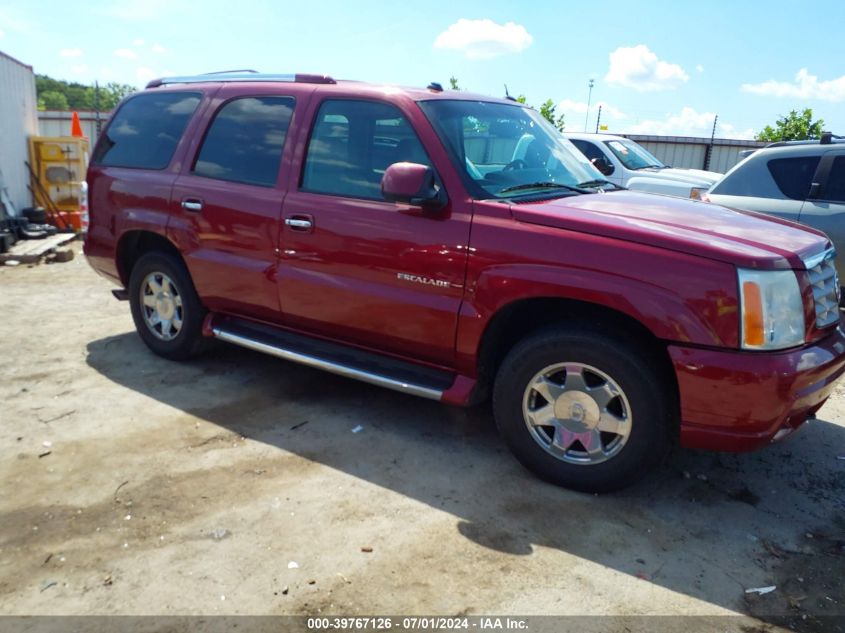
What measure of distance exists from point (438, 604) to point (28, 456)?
2.50m

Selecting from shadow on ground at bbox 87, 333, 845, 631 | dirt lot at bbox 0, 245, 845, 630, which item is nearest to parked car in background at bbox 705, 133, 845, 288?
dirt lot at bbox 0, 245, 845, 630

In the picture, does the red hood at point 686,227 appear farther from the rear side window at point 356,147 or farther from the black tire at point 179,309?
the black tire at point 179,309

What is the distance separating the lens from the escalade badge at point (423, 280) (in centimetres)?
363

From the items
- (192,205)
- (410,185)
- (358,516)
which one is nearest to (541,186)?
(410,185)

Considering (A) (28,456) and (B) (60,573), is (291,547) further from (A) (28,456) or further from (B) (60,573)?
(A) (28,456)

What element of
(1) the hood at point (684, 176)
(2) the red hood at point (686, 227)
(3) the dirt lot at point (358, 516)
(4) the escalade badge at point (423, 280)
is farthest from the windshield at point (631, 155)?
(4) the escalade badge at point (423, 280)

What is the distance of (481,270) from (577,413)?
0.86 metres

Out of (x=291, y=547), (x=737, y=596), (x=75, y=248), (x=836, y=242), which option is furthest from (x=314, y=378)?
(x=75, y=248)

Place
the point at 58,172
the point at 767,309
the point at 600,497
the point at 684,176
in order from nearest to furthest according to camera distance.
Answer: the point at 767,309, the point at 600,497, the point at 684,176, the point at 58,172

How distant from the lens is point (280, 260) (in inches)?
168

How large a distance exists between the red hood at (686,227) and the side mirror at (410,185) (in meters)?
0.43

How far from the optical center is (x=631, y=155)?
10.8 m

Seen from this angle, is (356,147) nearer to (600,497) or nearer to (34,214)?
(600,497)

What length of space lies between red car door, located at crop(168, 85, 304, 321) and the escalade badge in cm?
98
